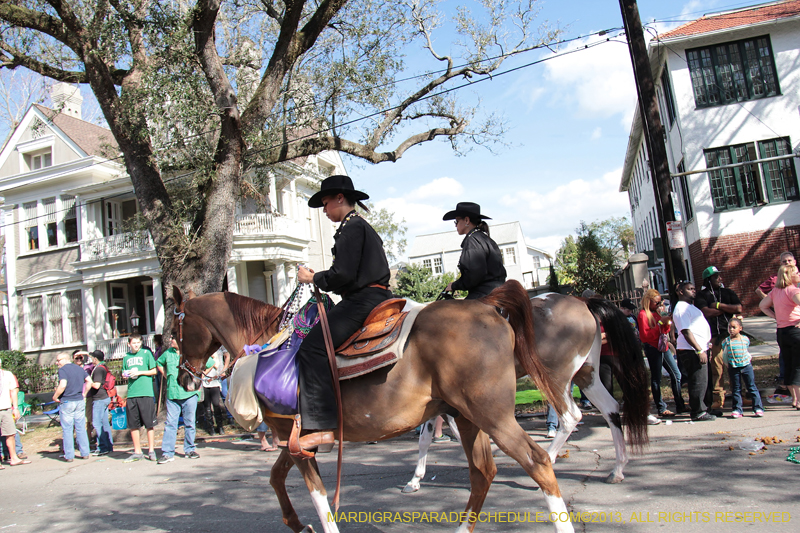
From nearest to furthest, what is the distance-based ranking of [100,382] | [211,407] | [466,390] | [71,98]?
[466,390] → [100,382] → [211,407] → [71,98]

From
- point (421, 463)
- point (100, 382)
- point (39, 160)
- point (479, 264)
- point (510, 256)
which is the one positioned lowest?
point (421, 463)

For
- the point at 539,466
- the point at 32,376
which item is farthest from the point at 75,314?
the point at 539,466

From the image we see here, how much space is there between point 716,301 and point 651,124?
3.86 metres

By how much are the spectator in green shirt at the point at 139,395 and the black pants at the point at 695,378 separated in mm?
8753

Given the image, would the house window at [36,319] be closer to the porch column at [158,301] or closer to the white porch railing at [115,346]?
the white porch railing at [115,346]

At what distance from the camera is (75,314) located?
84.8 feet

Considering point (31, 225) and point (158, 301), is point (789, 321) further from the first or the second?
point (31, 225)

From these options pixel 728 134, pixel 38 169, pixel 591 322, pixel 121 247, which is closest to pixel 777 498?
pixel 591 322

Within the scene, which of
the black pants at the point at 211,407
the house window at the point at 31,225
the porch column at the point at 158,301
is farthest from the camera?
the house window at the point at 31,225

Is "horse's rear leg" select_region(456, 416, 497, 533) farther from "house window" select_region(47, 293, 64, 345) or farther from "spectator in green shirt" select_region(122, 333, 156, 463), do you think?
"house window" select_region(47, 293, 64, 345)

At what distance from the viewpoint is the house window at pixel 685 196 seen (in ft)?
68.0

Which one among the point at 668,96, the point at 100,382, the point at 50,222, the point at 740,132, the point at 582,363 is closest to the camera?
the point at 582,363

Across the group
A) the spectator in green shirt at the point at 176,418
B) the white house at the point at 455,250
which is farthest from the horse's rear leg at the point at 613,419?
the white house at the point at 455,250

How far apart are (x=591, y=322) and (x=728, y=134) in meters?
18.3
